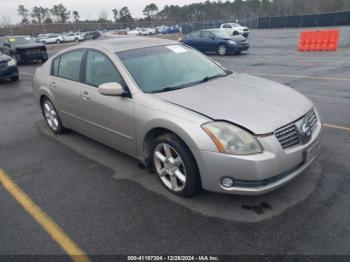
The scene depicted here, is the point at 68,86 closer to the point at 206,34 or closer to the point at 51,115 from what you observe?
the point at 51,115

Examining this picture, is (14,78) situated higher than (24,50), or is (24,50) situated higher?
(24,50)

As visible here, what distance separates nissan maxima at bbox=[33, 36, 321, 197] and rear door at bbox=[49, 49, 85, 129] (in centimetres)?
2

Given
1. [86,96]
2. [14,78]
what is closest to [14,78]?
[14,78]

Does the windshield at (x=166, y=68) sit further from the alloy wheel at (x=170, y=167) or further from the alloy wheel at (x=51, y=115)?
the alloy wheel at (x=51, y=115)

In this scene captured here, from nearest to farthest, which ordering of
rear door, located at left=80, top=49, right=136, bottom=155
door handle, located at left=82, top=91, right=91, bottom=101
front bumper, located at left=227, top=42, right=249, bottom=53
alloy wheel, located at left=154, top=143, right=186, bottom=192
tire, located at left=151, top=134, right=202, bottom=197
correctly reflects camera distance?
tire, located at left=151, top=134, right=202, bottom=197 < alloy wheel, located at left=154, top=143, right=186, bottom=192 < rear door, located at left=80, top=49, right=136, bottom=155 < door handle, located at left=82, top=91, right=91, bottom=101 < front bumper, located at left=227, top=42, right=249, bottom=53

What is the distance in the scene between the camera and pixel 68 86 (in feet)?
15.4

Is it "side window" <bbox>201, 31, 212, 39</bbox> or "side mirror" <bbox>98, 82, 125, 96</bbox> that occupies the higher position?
"side mirror" <bbox>98, 82, 125, 96</bbox>

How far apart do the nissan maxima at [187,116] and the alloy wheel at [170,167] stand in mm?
11

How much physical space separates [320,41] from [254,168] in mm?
17062

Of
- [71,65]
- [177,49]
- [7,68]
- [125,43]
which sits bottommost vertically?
[7,68]

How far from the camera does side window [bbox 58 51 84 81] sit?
4570 millimetres

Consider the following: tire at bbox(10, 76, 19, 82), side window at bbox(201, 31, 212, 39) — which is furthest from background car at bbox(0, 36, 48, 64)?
side window at bbox(201, 31, 212, 39)

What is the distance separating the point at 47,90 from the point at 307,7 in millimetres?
81768

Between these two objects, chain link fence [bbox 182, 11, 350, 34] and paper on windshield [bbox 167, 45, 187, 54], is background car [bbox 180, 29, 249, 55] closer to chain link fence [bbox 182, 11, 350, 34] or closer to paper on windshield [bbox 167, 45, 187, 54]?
paper on windshield [bbox 167, 45, 187, 54]
